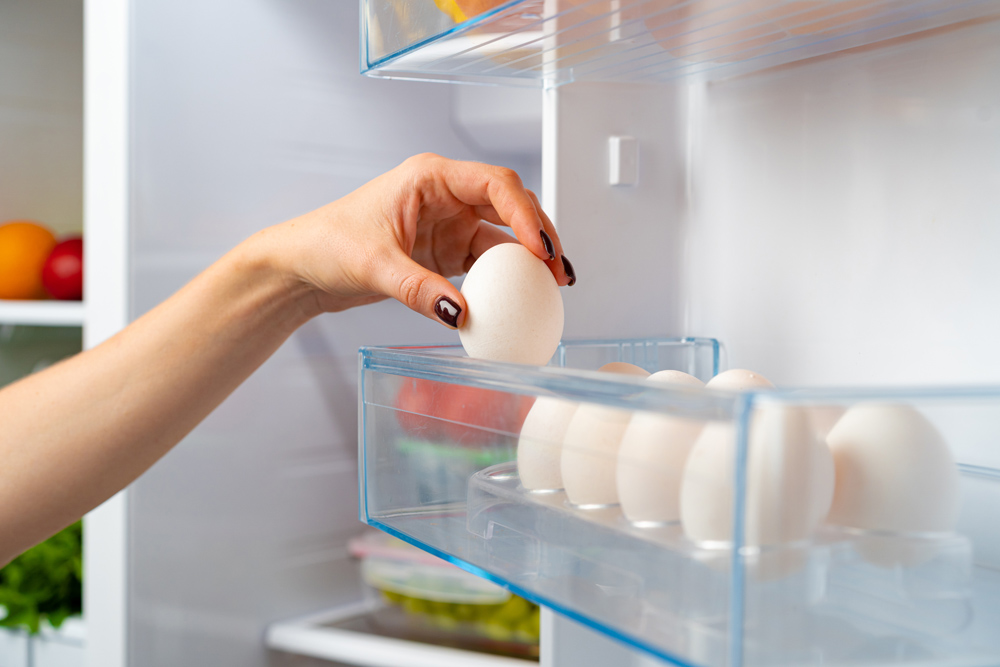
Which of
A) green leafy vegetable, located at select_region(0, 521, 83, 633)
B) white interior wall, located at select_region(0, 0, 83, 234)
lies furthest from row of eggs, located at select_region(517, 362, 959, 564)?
white interior wall, located at select_region(0, 0, 83, 234)

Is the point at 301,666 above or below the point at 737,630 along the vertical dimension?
below

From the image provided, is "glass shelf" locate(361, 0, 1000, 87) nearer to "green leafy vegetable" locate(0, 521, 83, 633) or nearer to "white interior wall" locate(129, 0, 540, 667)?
"white interior wall" locate(129, 0, 540, 667)

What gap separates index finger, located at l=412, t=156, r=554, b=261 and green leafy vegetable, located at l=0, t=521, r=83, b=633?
85 cm

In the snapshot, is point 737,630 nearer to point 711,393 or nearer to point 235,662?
point 711,393

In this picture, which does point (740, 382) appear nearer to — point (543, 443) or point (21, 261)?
point (543, 443)

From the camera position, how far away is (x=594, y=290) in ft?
2.55

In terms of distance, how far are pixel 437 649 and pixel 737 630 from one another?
809mm

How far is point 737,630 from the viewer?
0.99 ft

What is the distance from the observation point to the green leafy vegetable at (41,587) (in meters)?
1.13

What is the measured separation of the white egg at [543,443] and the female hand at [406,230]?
12 cm

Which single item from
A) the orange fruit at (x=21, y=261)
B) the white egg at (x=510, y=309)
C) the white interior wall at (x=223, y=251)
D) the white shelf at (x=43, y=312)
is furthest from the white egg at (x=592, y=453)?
the orange fruit at (x=21, y=261)

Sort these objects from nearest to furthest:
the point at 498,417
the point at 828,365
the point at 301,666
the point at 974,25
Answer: the point at 498,417
the point at 974,25
the point at 828,365
the point at 301,666

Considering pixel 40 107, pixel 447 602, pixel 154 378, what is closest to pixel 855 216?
pixel 154 378

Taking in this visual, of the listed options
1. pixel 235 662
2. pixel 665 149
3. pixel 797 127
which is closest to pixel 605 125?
pixel 665 149
